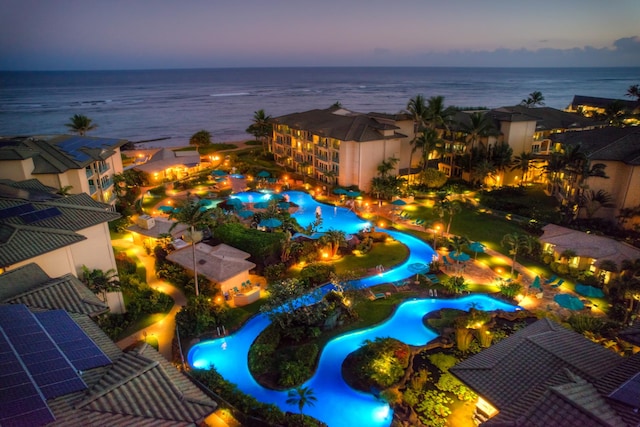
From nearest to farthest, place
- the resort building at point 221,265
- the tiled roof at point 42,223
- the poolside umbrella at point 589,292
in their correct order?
the tiled roof at point 42,223 < the poolside umbrella at point 589,292 < the resort building at point 221,265

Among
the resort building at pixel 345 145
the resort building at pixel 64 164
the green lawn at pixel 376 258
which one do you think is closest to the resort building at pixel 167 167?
the resort building at pixel 64 164

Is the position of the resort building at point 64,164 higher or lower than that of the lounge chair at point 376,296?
higher

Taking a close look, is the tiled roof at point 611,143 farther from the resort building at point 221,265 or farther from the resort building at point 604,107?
the resort building at point 221,265

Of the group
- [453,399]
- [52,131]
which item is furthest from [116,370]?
[52,131]

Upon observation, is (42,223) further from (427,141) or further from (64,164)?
(427,141)

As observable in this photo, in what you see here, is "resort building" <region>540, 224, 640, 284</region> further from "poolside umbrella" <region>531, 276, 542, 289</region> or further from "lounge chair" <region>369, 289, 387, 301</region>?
"lounge chair" <region>369, 289, 387, 301</region>

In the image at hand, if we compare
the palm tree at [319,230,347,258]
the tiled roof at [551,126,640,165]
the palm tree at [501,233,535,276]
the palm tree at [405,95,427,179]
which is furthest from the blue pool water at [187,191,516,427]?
the palm tree at [405,95,427,179]

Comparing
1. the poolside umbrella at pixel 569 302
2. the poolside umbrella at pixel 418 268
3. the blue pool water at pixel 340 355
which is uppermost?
the poolside umbrella at pixel 569 302

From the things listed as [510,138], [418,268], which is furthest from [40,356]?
[510,138]
